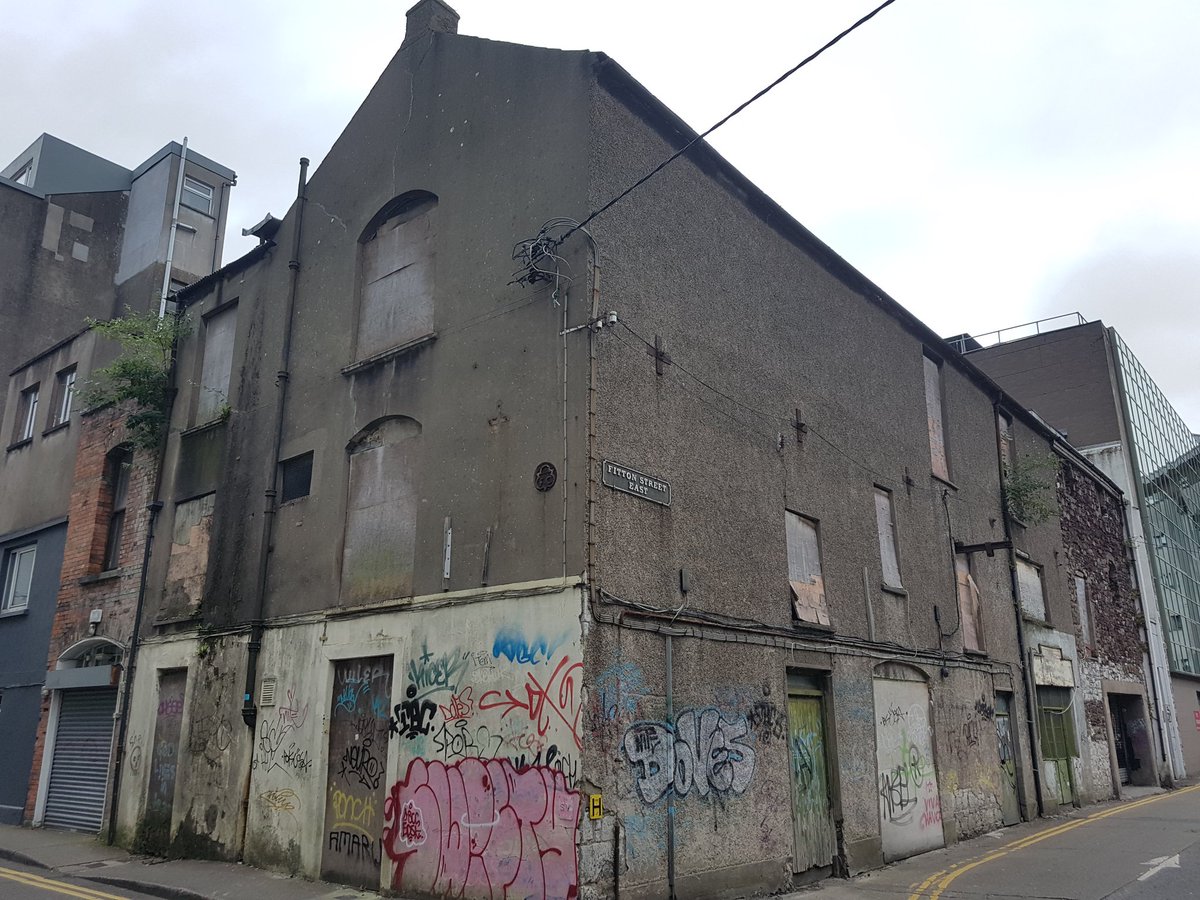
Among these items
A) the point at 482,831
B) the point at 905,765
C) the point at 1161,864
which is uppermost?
the point at 905,765

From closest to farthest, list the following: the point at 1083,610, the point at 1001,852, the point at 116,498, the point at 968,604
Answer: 1. the point at 1001,852
2. the point at 116,498
3. the point at 968,604
4. the point at 1083,610

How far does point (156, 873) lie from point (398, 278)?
8052mm

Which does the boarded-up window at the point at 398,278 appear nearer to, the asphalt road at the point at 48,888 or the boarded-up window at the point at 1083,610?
the asphalt road at the point at 48,888

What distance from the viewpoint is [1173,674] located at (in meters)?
27.7

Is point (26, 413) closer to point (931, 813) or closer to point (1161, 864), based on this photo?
point (931, 813)

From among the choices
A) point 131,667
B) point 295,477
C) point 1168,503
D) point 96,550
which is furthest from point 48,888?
point 1168,503

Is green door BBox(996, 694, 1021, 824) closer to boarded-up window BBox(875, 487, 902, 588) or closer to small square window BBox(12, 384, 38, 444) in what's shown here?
boarded-up window BBox(875, 487, 902, 588)

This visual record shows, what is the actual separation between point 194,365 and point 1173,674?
2872 centimetres

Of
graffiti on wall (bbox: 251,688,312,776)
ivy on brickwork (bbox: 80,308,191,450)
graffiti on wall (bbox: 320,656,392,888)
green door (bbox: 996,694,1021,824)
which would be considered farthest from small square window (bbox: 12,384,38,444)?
green door (bbox: 996,694,1021,824)

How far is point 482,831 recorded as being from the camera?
8859 millimetres

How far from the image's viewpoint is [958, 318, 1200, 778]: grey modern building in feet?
90.7

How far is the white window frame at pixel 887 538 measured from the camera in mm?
14672

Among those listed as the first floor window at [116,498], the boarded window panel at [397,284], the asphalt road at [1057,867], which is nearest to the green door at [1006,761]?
the asphalt road at [1057,867]

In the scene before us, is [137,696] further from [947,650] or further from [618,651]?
[947,650]
